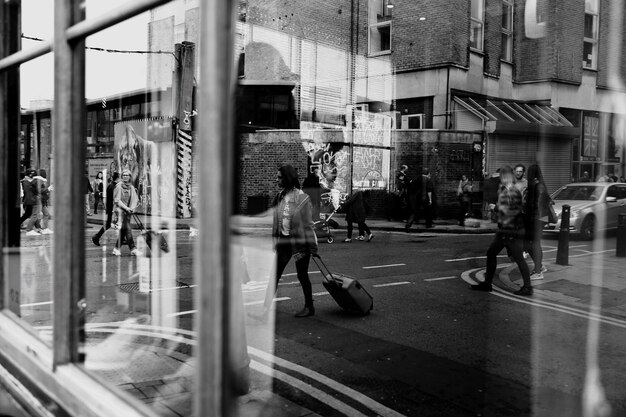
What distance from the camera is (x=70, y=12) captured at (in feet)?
5.34

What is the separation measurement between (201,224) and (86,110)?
2.80 ft

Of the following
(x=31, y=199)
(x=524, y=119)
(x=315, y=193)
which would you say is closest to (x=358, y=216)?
(x=315, y=193)

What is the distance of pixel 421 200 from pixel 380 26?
5607mm

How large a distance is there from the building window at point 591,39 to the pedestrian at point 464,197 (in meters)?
9.59

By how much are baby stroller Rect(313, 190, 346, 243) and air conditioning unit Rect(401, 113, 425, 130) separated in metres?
2.82

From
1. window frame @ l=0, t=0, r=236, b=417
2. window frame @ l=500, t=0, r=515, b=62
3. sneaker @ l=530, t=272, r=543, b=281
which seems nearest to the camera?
window frame @ l=0, t=0, r=236, b=417

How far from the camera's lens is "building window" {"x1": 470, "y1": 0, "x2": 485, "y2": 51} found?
312 inches

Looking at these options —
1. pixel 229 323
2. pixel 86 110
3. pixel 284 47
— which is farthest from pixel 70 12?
pixel 284 47

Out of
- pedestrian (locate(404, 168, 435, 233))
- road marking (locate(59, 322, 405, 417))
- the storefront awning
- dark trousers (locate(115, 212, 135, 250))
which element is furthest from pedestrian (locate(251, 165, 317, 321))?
pedestrian (locate(404, 168, 435, 233))

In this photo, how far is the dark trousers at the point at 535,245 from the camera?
28.8 ft

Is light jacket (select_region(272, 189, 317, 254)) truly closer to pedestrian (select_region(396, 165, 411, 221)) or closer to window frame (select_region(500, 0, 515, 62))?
window frame (select_region(500, 0, 515, 62))

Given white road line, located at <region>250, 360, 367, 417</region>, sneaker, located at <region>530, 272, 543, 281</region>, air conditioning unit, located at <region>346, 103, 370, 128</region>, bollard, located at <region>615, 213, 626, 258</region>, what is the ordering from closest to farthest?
white road line, located at <region>250, 360, 367, 417</region> < bollard, located at <region>615, 213, 626, 258</region> < sneaker, located at <region>530, 272, 543, 281</region> < air conditioning unit, located at <region>346, 103, 370, 128</region>

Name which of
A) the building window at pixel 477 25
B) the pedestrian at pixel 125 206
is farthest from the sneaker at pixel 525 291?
the pedestrian at pixel 125 206

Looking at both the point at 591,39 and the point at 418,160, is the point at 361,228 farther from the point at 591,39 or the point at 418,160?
the point at 591,39
